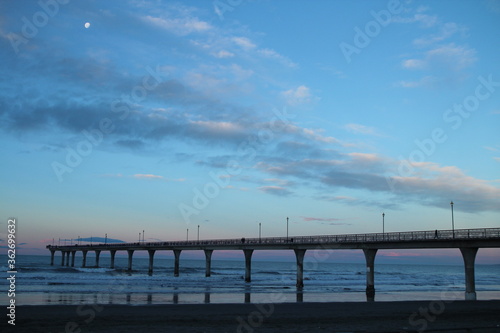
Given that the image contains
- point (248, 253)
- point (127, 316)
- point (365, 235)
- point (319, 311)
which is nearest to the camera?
point (127, 316)

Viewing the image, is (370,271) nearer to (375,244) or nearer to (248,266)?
(375,244)

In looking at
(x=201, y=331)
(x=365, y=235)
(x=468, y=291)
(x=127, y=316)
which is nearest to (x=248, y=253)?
(x=365, y=235)

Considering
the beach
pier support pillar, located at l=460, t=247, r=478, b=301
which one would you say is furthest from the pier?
the beach

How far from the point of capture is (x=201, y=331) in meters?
16.0

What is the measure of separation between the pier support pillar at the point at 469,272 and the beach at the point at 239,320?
12634 mm

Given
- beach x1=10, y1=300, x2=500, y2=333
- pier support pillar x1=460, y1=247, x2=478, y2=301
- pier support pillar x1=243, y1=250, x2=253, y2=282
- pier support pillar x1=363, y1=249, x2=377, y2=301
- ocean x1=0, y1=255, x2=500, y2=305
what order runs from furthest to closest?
pier support pillar x1=243, y1=250, x2=253, y2=282 → pier support pillar x1=363, y1=249, x2=377, y2=301 → pier support pillar x1=460, y1=247, x2=478, y2=301 → ocean x1=0, y1=255, x2=500, y2=305 → beach x1=10, y1=300, x2=500, y2=333

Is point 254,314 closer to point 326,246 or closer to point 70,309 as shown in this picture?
point 70,309

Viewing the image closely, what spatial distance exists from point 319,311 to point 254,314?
4.14 meters

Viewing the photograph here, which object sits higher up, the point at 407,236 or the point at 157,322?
the point at 407,236

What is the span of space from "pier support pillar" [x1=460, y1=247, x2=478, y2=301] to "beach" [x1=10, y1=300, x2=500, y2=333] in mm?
12634

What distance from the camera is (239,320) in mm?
19422

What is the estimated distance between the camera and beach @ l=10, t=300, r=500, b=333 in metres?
16.7

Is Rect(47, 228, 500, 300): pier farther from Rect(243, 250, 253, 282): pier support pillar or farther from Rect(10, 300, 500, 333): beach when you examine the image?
Rect(10, 300, 500, 333): beach

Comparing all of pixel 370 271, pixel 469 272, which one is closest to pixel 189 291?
pixel 370 271
